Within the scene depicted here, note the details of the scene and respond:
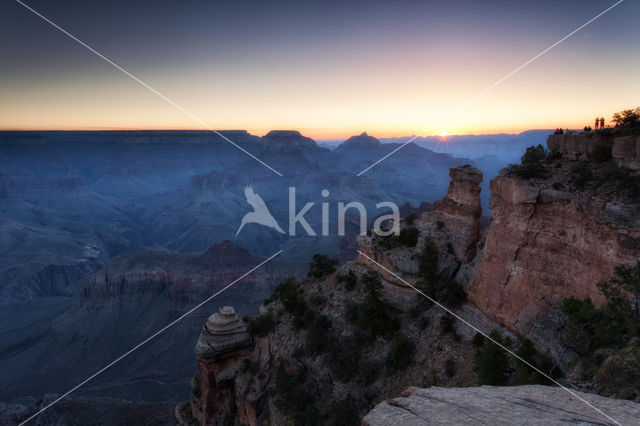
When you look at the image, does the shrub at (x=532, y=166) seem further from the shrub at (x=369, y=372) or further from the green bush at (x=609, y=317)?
the shrub at (x=369, y=372)

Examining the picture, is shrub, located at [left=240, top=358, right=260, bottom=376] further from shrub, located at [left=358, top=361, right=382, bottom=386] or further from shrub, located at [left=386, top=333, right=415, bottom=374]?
shrub, located at [left=386, top=333, right=415, bottom=374]

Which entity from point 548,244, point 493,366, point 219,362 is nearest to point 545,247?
point 548,244

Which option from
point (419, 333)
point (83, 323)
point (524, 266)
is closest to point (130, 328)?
point (83, 323)

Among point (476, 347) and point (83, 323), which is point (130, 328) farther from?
point (476, 347)

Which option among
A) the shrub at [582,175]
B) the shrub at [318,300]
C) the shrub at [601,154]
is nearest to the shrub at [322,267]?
the shrub at [318,300]

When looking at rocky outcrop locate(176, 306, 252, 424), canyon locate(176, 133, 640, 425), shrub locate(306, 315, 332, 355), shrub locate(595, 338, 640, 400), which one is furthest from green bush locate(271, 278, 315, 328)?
shrub locate(595, 338, 640, 400)

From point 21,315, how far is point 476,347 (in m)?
92.2

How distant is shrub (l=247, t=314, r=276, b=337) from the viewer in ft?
89.7

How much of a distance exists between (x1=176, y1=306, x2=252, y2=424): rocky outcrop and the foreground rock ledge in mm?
22660

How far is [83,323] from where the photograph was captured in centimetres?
6425

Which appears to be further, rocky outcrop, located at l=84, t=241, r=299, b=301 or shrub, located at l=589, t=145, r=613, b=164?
rocky outcrop, located at l=84, t=241, r=299, b=301

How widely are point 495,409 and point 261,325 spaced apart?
Answer: 23.2m

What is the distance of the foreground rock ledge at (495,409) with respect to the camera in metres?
6.35

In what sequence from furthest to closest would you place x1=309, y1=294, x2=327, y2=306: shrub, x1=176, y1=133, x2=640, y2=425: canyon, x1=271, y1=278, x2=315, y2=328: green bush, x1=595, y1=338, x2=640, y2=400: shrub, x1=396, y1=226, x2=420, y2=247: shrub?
x1=309, y1=294, x2=327, y2=306: shrub < x1=271, y1=278, x2=315, y2=328: green bush < x1=396, y1=226, x2=420, y2=247: shrub < x1=595, y1=338, x2=640, y2=400: shrub < x1=176, y1=133, x2=640, y2=425: canyon
